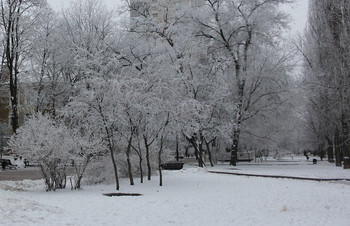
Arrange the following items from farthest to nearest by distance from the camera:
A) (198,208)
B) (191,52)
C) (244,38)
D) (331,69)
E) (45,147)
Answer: (244,38) < (191,52) < (331,69) < (45,147) < (198,208)

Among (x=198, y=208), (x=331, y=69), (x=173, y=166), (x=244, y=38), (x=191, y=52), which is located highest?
(x=244, y=38)

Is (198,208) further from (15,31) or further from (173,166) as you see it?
(15,31)

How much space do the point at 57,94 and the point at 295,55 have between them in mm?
18890

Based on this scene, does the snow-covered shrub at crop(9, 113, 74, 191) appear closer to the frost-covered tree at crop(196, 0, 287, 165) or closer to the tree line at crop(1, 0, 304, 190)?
the tree line at crop(1, 0, 304, 190)

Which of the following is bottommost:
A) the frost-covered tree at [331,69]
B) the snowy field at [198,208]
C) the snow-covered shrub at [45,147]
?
the snowy field at [198,208]

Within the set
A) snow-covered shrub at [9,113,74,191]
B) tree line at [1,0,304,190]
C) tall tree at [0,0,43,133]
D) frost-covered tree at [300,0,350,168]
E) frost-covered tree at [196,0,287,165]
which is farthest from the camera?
frost-covered tree at [196,0,287,165]

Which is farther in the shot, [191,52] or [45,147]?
[191,52]

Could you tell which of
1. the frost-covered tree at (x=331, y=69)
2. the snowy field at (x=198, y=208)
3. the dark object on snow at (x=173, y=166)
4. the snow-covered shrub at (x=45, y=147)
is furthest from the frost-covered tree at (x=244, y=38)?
the snow-covered shrub at (x=45, y=147)

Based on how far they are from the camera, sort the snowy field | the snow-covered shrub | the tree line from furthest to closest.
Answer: the tree line
the snow-covered shrub
the snowy field

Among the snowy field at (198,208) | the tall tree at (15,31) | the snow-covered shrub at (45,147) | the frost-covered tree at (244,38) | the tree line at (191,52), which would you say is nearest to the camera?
the snowy field at (198,208)

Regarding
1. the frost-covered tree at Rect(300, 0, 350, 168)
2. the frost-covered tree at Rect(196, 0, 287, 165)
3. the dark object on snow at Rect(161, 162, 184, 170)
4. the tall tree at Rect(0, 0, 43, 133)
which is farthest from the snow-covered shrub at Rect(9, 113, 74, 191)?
the frost-covered tree at Rect(196, 0, 287, 165)

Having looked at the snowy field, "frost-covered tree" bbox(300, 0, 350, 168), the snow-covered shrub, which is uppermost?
"frost-covered tree" bbox(300, 0, 350, 168)

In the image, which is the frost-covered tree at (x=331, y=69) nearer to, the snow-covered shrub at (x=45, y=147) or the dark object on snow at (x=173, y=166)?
the dark object on snow at (x=173, y=166)

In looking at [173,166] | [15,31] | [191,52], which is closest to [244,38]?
[191,52]
